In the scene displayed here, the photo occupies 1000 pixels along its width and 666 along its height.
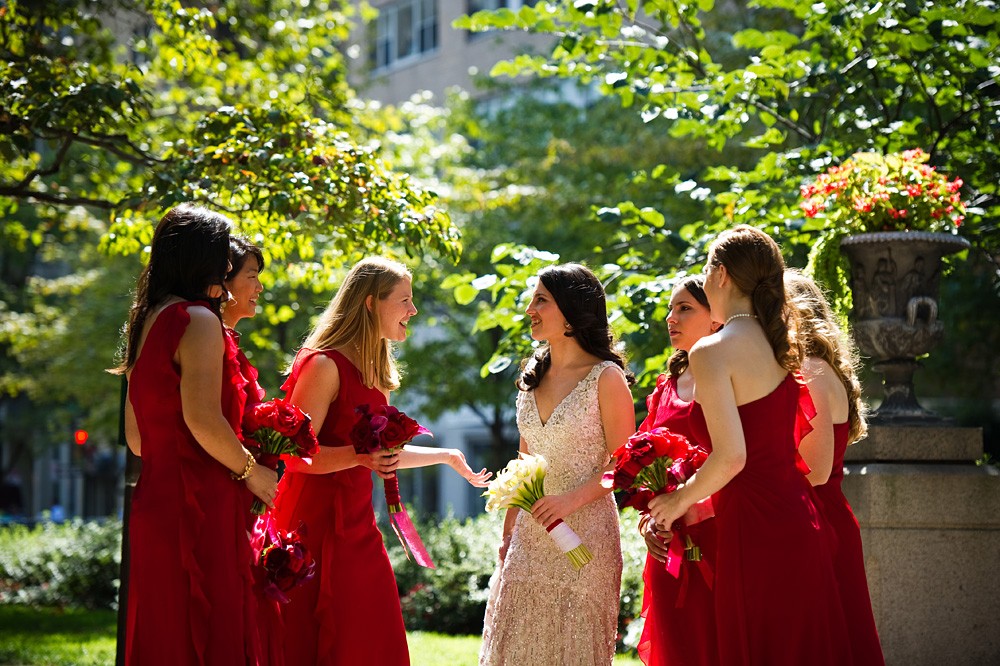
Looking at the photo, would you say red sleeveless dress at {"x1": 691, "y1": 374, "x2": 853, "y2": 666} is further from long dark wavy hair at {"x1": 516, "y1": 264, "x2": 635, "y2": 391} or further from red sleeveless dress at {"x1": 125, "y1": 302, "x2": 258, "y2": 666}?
red sleeveless dress at {"x1": 125, "y1": 302, "x2": 258, "y2": 666}

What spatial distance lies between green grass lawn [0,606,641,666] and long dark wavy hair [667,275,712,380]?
181 inches

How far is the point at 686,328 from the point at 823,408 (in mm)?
819

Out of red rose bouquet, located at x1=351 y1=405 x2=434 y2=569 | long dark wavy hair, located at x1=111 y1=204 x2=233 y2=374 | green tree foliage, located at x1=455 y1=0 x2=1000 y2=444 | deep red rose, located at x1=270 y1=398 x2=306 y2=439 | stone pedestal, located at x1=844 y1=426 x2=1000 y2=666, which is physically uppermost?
green tree foliage, located at x1=455 y1=0 x2=1000 y2=444

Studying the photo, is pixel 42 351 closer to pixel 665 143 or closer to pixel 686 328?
pixel 665 143

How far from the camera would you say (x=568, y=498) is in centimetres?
507

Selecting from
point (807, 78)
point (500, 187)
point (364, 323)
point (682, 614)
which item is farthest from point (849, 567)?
point (500, 187)

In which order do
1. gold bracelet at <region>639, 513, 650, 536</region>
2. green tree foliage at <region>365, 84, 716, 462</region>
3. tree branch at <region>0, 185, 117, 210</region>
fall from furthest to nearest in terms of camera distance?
green tree foliage at <region>365, 84, 716, 462</region> → tree branch at <region>0, 185, 117, 210</region> → gold bracelet at <region>639, 513, 650, 536</region>

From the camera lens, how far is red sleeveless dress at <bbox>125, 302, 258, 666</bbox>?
166 inches

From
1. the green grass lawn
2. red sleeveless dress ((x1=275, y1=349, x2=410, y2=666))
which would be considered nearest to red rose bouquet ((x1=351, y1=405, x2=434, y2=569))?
red sleeveless dress ((x1=275, y1=349, x2=410, y2=666))

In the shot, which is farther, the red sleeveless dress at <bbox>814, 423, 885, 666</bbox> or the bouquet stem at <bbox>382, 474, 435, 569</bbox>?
the bouquet stem at <bbox>382, 474, 435, 569</bbox>

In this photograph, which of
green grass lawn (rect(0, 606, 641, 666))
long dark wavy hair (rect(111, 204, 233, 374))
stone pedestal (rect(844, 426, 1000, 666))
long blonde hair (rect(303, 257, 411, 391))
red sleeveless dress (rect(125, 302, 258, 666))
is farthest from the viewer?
green grass lawn (rect(0, 606, 641, 666))

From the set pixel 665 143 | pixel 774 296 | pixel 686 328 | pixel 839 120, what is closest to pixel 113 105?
pixel 686 328

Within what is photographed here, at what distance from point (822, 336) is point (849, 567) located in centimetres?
108

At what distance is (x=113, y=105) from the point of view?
7.73m
